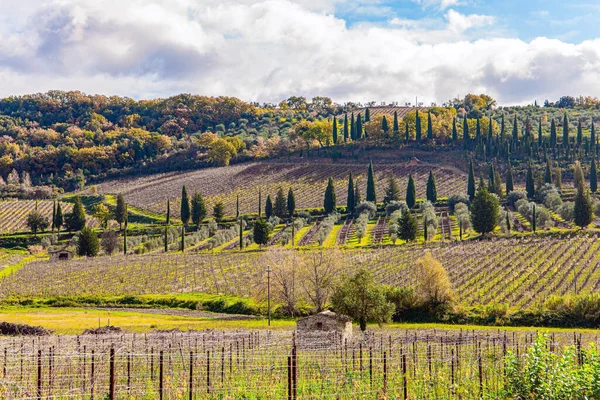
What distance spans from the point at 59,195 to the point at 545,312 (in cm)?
12012

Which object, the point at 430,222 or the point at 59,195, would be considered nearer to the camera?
the point at 430,222

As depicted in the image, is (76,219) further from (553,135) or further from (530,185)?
(553,135)

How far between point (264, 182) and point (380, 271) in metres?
74.5

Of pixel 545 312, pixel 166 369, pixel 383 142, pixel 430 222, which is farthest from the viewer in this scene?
pixel 383 142

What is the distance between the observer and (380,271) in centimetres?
6469

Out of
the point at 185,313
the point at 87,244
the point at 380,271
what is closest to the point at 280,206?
the point at 87,244

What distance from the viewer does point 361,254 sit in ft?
246

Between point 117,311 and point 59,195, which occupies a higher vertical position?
point 59,195

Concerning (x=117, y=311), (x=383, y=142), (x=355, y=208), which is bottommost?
(x=117, y=311)

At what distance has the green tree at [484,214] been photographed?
85188 millimetres

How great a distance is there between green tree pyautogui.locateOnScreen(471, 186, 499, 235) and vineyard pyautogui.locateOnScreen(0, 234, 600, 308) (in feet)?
20.9

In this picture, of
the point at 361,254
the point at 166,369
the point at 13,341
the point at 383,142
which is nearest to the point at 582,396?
the point at 166,369

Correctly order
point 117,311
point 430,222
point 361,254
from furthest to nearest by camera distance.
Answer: point 430,222
point 361,254
point 117,311

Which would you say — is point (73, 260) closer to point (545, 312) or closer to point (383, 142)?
point (545, 312)
